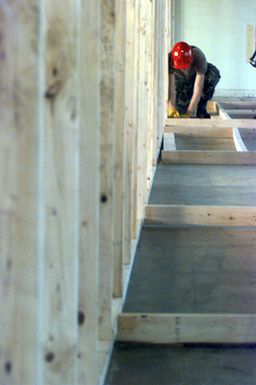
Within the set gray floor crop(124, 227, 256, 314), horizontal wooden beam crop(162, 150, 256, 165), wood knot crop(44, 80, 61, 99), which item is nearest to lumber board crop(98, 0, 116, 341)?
gray floor crop(124, 227, 256, 314)

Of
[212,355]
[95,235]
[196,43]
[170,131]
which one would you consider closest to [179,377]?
[212,355]

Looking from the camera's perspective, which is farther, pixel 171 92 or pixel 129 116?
pixel 171 92

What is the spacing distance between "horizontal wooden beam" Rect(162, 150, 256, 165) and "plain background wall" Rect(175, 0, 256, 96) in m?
8.52

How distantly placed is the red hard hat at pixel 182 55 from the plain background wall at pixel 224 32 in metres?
6.60

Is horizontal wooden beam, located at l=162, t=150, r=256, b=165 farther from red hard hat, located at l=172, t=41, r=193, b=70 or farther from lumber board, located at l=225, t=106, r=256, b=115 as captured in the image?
lumber board, located at l=225, t=106, r=256, b=115

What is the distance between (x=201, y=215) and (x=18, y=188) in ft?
9.96

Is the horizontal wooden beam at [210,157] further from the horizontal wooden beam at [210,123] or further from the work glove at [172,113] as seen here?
the work glove at [172,113]

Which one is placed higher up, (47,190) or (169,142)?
(47,190)

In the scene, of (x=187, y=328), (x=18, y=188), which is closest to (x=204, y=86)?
(x=187, y=328)

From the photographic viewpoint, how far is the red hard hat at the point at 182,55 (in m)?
7.71

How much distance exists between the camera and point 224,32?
47.5ft

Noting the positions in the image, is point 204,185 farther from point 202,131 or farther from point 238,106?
point 238,106

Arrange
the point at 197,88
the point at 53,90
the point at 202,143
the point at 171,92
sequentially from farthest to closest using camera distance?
the point at 171,92
the point at 197,88
the point at 202,143
the point at 53,90

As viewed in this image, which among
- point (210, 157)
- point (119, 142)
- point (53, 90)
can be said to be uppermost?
point (53, 90)
